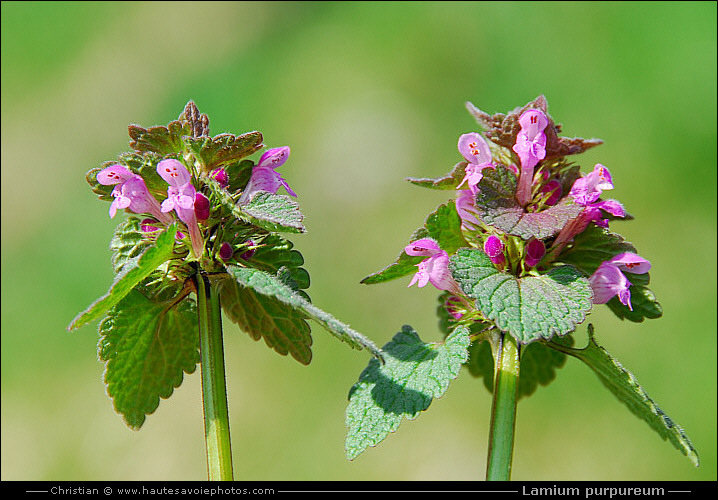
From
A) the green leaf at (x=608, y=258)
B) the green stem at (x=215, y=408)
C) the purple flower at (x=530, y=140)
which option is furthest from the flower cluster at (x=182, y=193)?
the green leaf at (x=608, y=258)

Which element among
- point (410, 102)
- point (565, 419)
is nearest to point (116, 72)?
point (410, 102)

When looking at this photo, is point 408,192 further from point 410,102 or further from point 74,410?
point 74,410

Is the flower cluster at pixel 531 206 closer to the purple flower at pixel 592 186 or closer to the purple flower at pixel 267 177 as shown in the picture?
the purple flower at pixel 592 186

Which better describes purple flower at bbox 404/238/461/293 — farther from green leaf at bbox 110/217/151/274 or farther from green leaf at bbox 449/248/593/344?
green leaf at bbox 110/217/151/274

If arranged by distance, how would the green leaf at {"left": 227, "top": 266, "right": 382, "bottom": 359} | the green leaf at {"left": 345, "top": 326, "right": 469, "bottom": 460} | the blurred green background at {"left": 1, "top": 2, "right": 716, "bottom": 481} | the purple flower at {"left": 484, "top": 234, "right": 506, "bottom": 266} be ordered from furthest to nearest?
1. the blurred green background at {"left": 1, "top": 2, "right": 716, "bottom": 481}
2. the purple flower at {"left": 484, "top": 234, "right": 506, "bottom": 266}
3. the green leaf at {"left": 345, "top": 326, "right": 469, "bottom": 460}
4. the green leaf at {"left": 227, "top": 266, "right": 382, "bottom": 359}

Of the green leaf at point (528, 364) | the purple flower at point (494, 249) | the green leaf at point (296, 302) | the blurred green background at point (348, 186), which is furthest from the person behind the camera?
the blurred green background at point (348, 186)

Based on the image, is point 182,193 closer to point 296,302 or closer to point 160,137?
point 160,137

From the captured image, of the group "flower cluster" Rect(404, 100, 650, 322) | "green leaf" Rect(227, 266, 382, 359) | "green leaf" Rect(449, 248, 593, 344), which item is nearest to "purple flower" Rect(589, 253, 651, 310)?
"flower cluster" Rect(404, 100, 650, 322)

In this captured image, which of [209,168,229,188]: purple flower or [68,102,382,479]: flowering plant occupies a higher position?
[209,168,229,188]: purple flower
